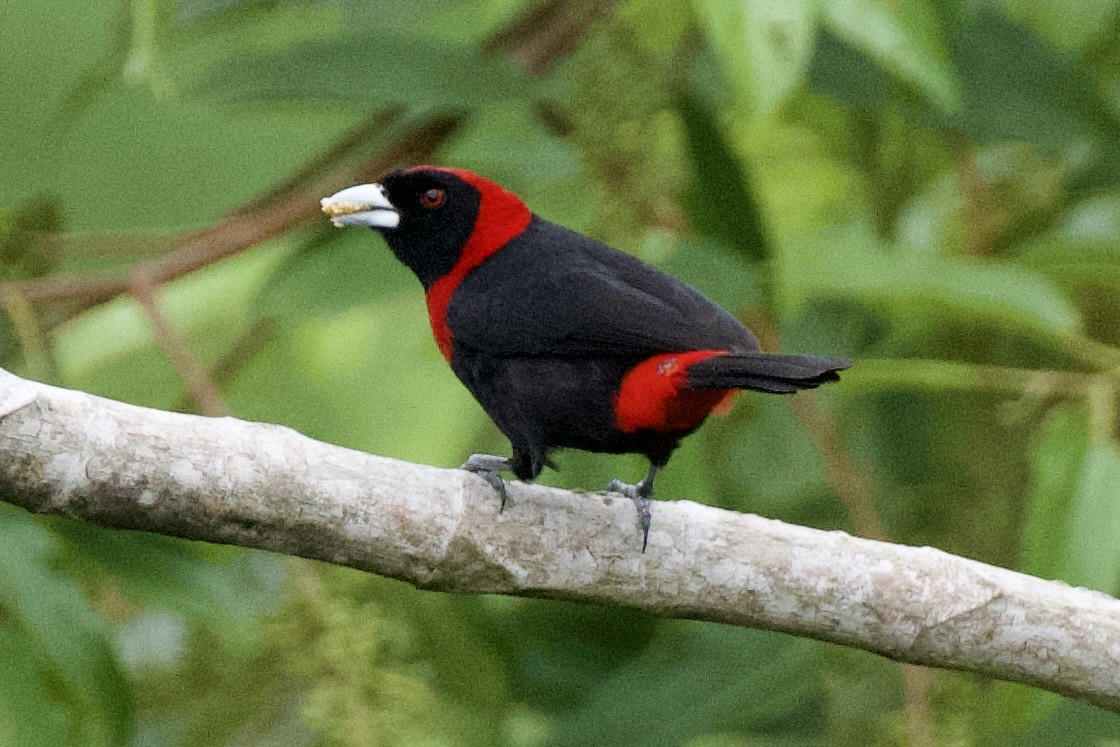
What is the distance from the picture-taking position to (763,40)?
2.53m

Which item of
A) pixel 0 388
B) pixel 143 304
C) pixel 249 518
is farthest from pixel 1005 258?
pixel 0 388

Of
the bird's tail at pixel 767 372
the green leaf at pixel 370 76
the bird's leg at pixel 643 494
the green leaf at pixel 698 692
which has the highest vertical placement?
the green leaf at pixel 370 76

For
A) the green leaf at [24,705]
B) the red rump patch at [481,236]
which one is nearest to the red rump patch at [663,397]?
the red rump patch at [481,236]

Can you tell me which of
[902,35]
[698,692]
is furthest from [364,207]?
[698,692]

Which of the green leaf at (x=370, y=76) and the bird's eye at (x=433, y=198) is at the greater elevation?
the green leaf at (x=370, y=76)

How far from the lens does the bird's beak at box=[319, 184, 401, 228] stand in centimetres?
300

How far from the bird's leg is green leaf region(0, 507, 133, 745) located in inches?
35.3

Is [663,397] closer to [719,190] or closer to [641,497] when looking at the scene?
[641,497]

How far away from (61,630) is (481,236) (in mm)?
1043

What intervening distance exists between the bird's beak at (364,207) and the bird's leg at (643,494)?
2.27 ft

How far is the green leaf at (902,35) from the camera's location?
2.69 m

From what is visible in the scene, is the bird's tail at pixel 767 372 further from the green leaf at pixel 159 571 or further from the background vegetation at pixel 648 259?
the green leaf at pixel 159 571

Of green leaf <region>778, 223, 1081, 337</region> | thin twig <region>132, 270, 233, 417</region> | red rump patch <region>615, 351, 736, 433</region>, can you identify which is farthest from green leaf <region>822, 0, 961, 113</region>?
thin twig <region>132, 270, 233, 417</region>

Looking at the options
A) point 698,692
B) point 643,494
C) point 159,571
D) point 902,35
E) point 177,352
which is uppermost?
point 902,35
